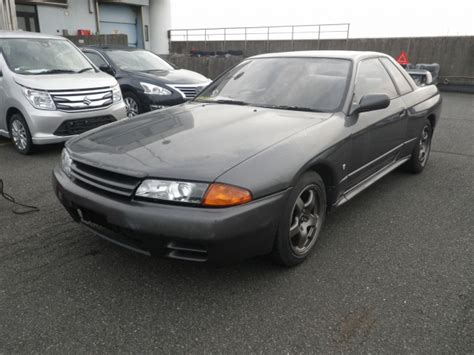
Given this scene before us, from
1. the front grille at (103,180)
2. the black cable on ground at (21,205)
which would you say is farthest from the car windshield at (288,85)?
the black cable on ground at (21,205)

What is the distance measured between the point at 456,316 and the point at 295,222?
1.09m

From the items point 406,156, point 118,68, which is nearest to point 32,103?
point 118,68

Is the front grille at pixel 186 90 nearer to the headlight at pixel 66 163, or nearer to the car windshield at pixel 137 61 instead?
the car windshield at pixel 137 61

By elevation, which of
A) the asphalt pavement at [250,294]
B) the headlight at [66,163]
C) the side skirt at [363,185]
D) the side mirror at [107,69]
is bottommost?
the asphalt pavement at [250,294]

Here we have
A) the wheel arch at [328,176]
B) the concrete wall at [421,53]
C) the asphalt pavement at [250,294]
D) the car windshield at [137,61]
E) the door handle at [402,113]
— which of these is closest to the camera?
the asphalt pavement at [250,294]

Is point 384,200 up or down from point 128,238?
down

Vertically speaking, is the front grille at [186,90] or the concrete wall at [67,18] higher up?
the concrete wall at [67,18]

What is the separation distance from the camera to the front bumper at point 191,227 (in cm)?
221

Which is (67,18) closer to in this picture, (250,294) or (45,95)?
(45,95)

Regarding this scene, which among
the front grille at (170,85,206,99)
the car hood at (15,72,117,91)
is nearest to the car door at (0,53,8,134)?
the car hood at (15,72,117,91)

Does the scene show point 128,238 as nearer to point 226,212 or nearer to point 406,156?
point 226,212

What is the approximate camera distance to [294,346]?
6.95 feet

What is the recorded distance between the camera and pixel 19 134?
19.2 ft

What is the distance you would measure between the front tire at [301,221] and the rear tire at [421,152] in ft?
7.59
